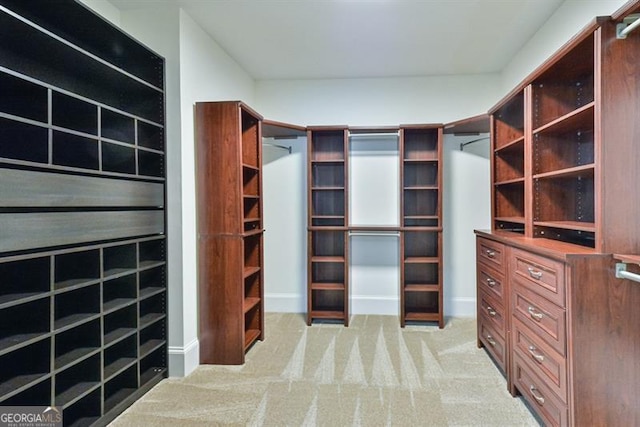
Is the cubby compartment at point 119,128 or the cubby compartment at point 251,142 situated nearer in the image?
the cubby compartment at point 119,128

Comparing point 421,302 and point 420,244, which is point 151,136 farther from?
point 421,302

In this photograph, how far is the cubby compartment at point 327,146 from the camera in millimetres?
3783

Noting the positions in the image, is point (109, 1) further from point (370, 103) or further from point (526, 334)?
point (526, 334)

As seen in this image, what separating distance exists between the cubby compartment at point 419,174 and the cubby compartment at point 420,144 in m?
0.08

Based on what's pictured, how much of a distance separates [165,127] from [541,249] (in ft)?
8.11

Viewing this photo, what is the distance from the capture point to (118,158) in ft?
7.50

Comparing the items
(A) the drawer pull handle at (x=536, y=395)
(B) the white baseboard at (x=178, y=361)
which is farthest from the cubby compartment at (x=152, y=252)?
(A) the drawer pull handle at (x=536, y=395)

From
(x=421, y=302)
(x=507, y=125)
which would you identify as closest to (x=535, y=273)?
(x=507, y=125)

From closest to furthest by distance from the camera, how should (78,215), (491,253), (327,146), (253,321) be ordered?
(78,215), (491,253), (253,321), (327,146)

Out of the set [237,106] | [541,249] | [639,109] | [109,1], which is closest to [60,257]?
[237,106]

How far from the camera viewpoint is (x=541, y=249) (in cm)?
176

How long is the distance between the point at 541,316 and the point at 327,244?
7.65 feet

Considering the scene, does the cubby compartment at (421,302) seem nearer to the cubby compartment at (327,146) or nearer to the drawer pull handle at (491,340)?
the drawer pull handle at (491,340)

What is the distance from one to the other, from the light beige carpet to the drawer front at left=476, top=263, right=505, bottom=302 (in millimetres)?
558
